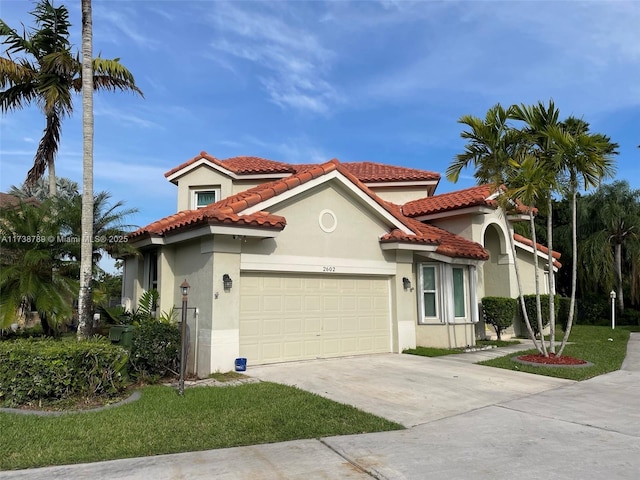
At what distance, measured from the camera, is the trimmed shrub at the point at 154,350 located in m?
9.13

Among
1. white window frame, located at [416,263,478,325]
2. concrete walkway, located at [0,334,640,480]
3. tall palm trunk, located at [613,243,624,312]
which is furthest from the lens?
tall palm trunk, located at [613,243,624,312]

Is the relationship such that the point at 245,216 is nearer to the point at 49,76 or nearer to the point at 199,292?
the point at 199,292

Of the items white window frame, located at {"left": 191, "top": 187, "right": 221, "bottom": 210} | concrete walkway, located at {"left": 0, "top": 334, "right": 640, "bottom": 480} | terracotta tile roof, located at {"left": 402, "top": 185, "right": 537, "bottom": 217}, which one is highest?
white window frame, located at {"left": 191, "top": 187, "right": 221, "bottom": 210}

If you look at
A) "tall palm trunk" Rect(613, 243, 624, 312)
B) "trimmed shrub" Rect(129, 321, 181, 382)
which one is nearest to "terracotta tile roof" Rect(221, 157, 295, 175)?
"trimmed shrub" Rect(129, 321, 181, 382)

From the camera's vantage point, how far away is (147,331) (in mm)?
9273

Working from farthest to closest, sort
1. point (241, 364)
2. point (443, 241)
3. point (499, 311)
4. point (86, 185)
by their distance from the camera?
point (499, 311), point (443, 241), point (241, 364), point (86, 185)

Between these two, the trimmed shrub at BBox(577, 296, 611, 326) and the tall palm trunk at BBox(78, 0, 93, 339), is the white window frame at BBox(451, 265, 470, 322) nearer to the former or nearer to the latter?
the tall palm trunk at BBox(78, 0, 93, 339)

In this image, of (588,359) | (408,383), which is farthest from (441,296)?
(408,383)

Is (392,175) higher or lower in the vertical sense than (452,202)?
higher

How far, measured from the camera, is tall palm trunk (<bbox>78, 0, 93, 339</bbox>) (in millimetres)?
9242

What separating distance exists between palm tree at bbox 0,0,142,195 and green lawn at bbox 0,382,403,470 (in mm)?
8621

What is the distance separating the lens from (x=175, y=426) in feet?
20.6

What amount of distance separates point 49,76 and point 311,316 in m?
9.48

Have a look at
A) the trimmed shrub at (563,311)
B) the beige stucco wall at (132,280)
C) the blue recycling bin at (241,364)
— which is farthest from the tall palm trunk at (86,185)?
the trimmed shrub at (563,311)
